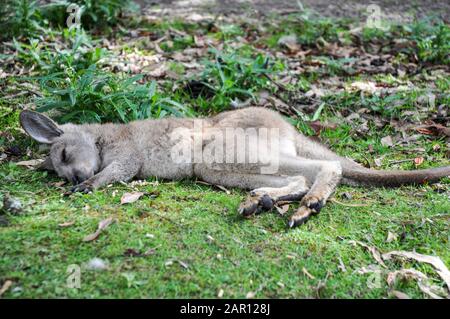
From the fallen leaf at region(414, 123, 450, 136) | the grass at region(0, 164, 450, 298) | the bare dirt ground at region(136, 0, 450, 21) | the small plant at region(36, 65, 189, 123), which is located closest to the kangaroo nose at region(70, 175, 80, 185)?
the grass at region(0, 164, 450, 298)

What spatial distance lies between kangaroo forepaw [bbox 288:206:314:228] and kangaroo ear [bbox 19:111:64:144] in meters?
2.65

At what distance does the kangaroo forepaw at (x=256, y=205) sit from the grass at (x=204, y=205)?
89 mm

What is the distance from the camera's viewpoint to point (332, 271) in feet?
12.9

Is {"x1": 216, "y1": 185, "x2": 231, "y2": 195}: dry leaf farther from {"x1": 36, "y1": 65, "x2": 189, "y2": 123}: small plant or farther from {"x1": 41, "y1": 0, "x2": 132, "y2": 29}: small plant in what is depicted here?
{"x1": 41, "y1": 0, "x2": 132, "y2": 29}: small plant

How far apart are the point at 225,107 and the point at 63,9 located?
3245 millimetres

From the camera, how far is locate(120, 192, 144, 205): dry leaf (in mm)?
4757

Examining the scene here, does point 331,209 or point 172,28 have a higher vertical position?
point 172,28

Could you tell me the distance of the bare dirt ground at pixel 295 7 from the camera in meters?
10.1

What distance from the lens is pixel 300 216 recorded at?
14.8ft

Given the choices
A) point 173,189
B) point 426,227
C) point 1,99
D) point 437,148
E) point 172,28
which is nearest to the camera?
point 426,227

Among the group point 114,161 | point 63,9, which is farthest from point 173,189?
point 63,9

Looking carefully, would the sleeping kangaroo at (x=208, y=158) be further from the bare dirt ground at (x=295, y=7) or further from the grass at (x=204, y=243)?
the bare dirt ground at (x=295, y=7)

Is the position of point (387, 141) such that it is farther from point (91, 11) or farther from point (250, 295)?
point (91, 11)
